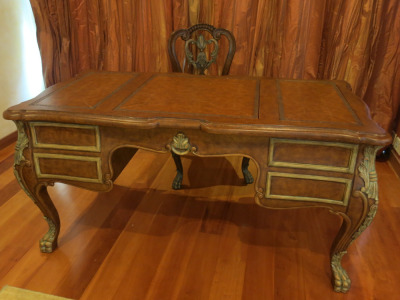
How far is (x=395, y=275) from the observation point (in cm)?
146

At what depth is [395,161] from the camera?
7.48ft

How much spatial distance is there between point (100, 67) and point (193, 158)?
945 mm

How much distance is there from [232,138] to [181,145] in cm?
18

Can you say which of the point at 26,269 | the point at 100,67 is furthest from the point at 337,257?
the point at 100,67

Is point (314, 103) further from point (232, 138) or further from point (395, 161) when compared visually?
point (395, 161)

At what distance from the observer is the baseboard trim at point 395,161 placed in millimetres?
2230

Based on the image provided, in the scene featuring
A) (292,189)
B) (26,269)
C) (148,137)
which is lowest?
(26,269)

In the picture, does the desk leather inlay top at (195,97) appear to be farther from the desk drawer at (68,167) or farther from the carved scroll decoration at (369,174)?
the carved scroll decoration at (369,174)

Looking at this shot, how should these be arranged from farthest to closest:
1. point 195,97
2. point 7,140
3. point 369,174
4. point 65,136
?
point 7,140, point 195,97, point 65,136, point 369,174

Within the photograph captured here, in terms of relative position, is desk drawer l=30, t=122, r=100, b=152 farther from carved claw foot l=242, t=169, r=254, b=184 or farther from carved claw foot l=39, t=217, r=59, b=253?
carved claw foot l=242, t=169, r=254, b=184

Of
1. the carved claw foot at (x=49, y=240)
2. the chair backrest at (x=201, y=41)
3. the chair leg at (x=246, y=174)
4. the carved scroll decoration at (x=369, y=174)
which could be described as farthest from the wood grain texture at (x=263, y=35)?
the carved claw foot at (x=49, y=240)

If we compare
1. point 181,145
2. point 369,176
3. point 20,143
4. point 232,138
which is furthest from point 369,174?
point 20,143

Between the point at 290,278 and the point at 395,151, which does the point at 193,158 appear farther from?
the point at 395,151

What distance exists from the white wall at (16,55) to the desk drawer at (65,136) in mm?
1445
